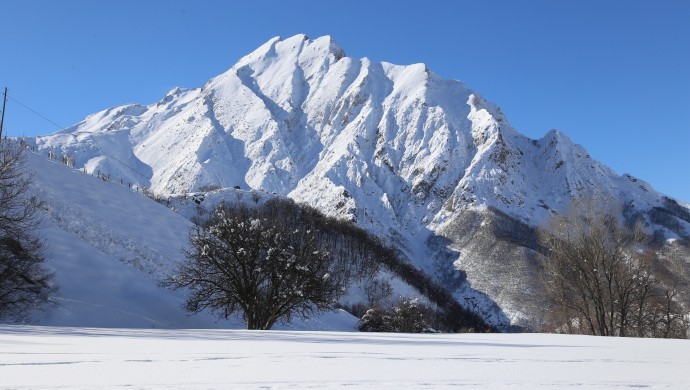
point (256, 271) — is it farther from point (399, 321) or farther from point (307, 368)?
point (399, 321)

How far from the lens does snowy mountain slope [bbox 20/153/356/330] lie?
25859 mm

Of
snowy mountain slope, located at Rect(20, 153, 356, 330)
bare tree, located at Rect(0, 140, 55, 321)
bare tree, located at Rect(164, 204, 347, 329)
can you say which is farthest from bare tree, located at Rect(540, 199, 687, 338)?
bare tree, located at Rect(0, 140, 55, 321)

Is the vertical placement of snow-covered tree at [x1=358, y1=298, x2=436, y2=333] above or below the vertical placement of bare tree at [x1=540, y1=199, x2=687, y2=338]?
below

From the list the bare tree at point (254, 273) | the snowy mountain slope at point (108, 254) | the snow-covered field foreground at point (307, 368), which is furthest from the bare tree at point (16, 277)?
the snow-covered field foreground at point (307, 368)

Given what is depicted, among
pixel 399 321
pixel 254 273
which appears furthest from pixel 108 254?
pixel 399 321

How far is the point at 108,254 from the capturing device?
108 ft

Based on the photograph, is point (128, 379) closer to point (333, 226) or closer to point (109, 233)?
point (109, 233)

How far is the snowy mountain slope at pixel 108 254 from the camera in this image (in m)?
25.9

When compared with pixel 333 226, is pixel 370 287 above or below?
below

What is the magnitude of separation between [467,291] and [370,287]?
69123 mm

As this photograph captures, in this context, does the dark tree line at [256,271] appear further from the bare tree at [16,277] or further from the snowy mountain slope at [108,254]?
the bare tree at [16,277]

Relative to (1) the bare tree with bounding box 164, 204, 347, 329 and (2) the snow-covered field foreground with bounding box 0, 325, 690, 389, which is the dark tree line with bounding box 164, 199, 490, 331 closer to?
(1) the bare tree with bounding box 164, 204, 347, 329

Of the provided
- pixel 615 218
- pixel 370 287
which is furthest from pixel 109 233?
pixel 370 287

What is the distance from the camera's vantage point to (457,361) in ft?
24.6
